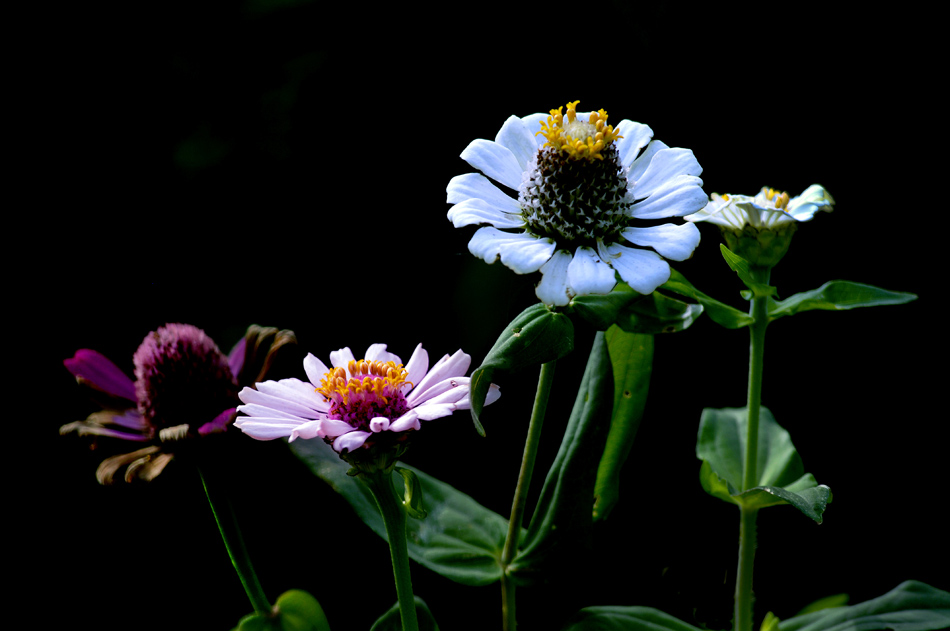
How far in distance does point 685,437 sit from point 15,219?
769 millimetres

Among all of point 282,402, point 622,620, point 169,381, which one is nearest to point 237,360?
point 169,381

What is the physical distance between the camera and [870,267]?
83 cm

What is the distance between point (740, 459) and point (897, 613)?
0.17 m

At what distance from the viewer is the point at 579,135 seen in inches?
18.5

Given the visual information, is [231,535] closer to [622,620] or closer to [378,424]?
[378,424]

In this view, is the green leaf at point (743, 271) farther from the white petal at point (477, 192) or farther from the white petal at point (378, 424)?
the white petal at point (378, 424)

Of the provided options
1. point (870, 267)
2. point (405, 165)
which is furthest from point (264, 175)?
point (870, 267)

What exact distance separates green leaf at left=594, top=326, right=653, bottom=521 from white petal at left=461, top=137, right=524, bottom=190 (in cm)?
17

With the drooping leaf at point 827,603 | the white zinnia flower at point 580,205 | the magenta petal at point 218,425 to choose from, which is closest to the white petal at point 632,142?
the white zinnia flower at point 580,205

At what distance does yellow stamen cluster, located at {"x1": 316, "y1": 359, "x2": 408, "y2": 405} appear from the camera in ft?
1.44

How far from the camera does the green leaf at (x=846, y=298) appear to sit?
0.55 metres

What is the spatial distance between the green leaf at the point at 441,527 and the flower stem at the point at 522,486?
0.7 inches

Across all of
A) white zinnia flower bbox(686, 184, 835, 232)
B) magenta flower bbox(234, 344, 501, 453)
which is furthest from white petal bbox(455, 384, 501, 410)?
white zinnia flower bbox(686, 184, 835, 232)

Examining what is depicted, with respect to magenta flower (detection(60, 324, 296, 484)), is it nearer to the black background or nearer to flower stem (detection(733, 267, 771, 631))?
the black background
